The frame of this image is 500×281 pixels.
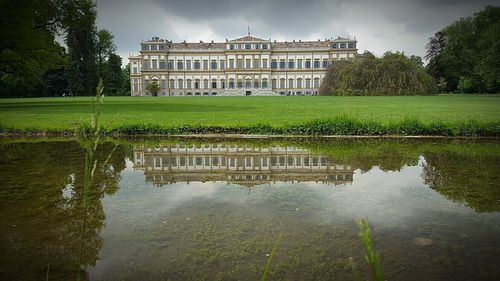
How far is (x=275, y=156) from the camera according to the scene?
21.1ft

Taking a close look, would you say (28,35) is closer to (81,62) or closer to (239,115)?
(239,115)

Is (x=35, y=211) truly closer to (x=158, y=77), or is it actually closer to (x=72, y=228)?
(x=72, y=228)

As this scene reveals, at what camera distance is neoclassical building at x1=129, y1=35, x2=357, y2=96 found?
65.4 meters

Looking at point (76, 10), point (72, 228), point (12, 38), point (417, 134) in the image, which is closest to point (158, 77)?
point (76, 10)

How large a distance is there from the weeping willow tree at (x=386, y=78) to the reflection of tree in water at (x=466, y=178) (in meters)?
29.9

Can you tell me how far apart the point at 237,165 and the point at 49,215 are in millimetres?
2950

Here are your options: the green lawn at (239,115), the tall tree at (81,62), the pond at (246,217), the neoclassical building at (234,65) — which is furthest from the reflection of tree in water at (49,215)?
the neoclassical building at (234,65)

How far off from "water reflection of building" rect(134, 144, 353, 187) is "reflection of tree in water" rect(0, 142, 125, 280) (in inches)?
26.2

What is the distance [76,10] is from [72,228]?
2323 centimetres

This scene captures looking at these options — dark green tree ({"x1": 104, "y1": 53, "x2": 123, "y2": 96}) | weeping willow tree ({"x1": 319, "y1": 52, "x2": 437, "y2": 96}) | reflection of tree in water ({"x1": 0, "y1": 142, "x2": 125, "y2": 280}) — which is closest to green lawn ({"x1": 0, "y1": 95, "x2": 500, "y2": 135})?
reflection of tree in water ({"x1": 0, "y1": 142, "x2": 125, "y2": 280})

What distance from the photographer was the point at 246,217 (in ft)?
11.0

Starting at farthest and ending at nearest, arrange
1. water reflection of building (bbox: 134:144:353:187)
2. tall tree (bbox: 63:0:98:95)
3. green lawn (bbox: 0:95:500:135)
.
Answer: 1. tall tree (bbox: 63:0:98:95)
2. green lawn (bbox: 0:95:500:135)
3. water reflection of building (bbox: 134:144:353:187)

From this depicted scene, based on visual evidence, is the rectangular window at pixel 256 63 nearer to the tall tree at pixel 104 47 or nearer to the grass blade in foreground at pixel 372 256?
the tall tree at pixel 104 47

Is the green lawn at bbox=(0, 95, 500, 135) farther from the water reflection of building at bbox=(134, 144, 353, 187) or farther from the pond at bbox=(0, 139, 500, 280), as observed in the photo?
the water reflection of building at bbox=(134, 144, 353, 187)
